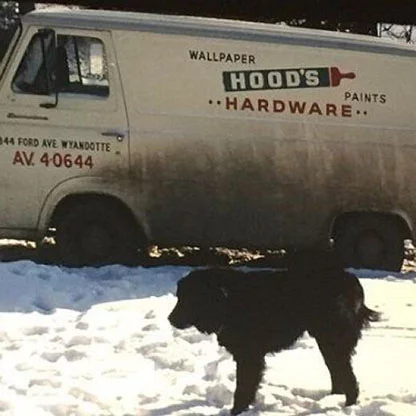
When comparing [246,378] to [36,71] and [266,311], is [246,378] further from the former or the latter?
[36,71]

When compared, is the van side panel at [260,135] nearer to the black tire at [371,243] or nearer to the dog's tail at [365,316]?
the black tire at [371,243]

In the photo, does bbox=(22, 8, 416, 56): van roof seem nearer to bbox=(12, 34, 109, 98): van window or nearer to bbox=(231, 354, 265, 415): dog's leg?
bbox=(12, 34, 109, 98): van window

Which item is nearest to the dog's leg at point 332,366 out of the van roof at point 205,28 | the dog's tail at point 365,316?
the dog's tail at point 365,316

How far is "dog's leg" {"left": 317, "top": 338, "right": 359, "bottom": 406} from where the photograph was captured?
4352 millimetres

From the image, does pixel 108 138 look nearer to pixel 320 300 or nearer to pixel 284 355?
pixel 284 355

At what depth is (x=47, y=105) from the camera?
7445mm

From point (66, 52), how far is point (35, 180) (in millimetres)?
1047

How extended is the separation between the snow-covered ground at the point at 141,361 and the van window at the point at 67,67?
5.15 feet

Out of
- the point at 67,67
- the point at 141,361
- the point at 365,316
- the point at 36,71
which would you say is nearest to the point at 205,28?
the point at 67,67

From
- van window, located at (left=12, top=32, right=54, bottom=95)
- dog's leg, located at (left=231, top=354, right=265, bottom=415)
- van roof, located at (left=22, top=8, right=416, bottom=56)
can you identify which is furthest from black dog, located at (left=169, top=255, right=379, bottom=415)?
van window, located at (left=12, top=32, right=54, bottom=95)

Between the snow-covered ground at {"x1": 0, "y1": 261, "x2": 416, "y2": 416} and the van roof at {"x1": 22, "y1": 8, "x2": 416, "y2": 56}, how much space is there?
6.69 ft

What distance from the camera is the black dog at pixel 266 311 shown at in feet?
13.7

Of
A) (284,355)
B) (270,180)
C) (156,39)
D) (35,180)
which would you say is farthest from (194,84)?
(284,355)

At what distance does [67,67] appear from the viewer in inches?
297
